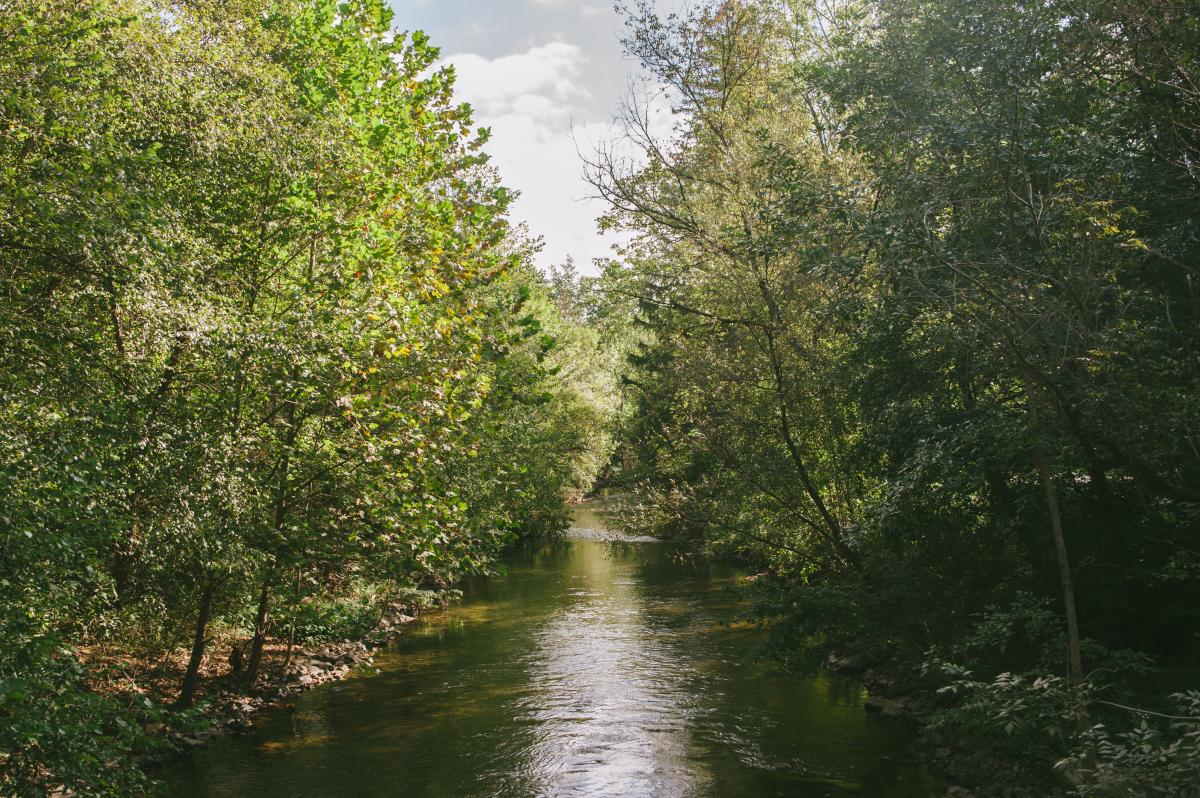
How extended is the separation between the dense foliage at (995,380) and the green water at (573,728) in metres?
1.46

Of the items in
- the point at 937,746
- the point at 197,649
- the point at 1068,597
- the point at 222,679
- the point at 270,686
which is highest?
the point at 1068,597

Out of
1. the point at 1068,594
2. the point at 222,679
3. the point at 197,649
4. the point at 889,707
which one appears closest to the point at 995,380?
the point at 1068,594

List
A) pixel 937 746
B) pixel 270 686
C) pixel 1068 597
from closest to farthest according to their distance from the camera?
pixel 1068 597 → pixel 937 746 → pixel 270 686

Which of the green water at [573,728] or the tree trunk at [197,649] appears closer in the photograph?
the green water at [573,728]

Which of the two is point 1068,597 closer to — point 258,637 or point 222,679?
point 258,637

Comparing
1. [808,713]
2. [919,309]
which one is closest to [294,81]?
[919,309]

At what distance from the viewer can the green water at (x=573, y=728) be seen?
1055 cm

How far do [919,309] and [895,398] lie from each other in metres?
1.89

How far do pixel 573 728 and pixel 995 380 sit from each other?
26.2ft

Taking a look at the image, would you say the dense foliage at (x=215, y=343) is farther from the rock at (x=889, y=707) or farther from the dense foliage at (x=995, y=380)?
the rock at (x=889, y=707)

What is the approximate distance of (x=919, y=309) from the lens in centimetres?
1035

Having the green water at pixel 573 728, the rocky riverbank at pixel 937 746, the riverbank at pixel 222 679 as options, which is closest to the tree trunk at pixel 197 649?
the riverbank at pixel 222 679

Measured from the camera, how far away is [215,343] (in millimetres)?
8898

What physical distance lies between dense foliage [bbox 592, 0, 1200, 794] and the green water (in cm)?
146
